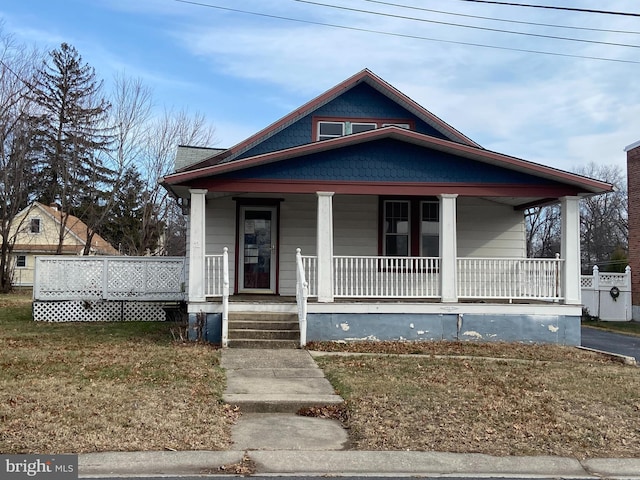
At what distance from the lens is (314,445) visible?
234 inches

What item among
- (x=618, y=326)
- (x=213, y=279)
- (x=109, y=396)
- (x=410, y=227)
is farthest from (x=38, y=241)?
(x=109, y=396)

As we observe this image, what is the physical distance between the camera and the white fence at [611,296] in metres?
25.6

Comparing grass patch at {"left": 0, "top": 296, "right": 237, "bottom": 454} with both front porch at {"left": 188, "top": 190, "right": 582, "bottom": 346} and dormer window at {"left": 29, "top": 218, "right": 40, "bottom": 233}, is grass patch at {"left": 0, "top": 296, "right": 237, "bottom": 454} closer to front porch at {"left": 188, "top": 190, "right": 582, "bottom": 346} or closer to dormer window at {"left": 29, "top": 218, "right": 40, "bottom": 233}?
front porch at {"left": 188, "top": 190, "right": 582, "bottom": 346}

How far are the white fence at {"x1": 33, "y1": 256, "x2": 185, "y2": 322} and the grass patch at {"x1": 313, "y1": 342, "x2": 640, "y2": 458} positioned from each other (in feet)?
24.2

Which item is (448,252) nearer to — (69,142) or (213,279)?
(213,279)

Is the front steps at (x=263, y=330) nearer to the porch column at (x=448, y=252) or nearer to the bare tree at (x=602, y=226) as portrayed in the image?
the porch column at (x=448, y=252)

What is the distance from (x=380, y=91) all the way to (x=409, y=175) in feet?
12.2

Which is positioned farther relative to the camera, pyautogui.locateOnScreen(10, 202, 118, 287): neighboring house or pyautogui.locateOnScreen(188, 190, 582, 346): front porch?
pyautogui.locateOnScreen(10, 202, 118, 287): neighboring house

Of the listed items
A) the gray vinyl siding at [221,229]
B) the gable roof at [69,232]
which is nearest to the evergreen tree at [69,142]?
the gable roof at [69,232]

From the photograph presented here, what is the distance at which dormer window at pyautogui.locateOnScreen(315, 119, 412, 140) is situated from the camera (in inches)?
596

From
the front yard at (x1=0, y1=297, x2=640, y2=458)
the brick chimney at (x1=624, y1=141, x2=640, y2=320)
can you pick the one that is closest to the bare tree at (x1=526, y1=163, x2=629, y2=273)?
the brick chimney at (x1=624, y1=141, x2=640, y2=320)

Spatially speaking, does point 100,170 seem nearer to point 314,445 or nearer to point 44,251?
point 44,251

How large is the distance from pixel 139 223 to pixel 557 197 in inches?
1323

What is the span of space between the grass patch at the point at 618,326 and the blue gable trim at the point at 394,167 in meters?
11.9
